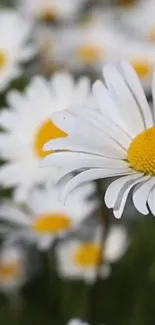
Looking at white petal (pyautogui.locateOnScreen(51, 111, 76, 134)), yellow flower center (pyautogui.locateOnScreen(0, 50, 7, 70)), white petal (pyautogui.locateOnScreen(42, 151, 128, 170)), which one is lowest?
white petal (pyautogui.locateOnScreen(42, 151, 128, 170))

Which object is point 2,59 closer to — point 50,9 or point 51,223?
point 51,223

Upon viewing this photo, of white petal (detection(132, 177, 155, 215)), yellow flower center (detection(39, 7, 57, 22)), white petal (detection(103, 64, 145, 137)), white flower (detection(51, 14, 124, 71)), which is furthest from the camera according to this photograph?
yellow flower center (detection(39, 7, 57, 22))

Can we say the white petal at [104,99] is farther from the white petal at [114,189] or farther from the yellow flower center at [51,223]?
the yellow flower center at [51,223]

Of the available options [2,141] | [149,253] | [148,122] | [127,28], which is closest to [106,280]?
[149,253]

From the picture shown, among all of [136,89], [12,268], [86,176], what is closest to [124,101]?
[136,89]

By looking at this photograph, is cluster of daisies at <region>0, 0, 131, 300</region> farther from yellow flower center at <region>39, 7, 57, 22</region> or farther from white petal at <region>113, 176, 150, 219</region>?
yellow flower center at <region>39, 7, 57, 22</region>

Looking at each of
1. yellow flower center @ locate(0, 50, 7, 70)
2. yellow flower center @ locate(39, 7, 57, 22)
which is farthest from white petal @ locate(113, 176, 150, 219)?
yellow flower center @ locate(39, 7, 57, 22)
